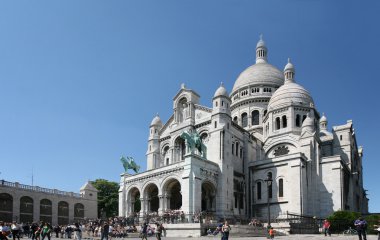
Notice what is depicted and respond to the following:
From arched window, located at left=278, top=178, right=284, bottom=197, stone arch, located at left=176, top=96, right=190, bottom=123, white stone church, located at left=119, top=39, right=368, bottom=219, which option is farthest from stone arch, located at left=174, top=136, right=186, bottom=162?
arched window, located at left=278, top=178, right=284, bottom=197

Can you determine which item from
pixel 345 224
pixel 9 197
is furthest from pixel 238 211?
pixel 9 197

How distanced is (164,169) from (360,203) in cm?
3587

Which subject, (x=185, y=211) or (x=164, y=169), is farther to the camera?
(x=164, y=169)

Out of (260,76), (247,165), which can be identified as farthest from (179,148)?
(260,76)

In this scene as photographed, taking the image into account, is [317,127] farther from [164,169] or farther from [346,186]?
[164,169]

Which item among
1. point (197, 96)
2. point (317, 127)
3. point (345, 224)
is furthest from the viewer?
point (317, 127)

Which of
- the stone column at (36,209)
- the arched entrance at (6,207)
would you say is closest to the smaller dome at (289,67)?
the stone column at (36,209)

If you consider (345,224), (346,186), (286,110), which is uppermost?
(286,110)

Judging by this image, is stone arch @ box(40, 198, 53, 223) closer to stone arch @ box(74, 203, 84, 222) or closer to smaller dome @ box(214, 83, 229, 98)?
stone arch @ box(74, 203, 84, 222)

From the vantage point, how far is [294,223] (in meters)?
43.9

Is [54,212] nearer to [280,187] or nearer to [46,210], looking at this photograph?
[46,210]

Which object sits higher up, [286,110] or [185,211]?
[286,110]

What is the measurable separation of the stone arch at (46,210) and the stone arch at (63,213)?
6.05 ft

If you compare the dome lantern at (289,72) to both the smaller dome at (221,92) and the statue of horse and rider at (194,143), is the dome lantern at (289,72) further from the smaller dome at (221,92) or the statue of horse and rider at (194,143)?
the statue of horse and rider at (194,143)
